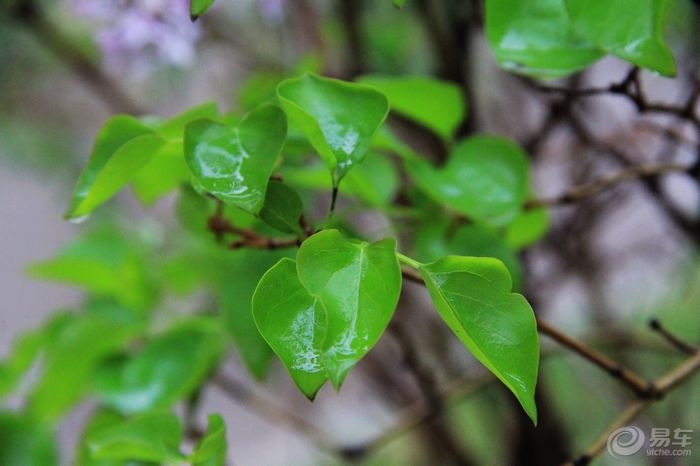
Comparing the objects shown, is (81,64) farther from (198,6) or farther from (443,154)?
(198,6)

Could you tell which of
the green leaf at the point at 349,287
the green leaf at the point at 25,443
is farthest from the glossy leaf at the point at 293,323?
the green leaf at the point at 25,443

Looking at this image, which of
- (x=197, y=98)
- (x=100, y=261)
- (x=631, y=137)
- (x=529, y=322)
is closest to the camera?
(x=529, y=322)

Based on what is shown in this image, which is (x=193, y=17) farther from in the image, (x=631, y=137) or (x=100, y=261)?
(x=631, y=137)

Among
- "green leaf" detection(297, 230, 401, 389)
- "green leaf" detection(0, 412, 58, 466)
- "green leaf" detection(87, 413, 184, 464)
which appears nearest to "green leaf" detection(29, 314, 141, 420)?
"green leaf" detection(0, 412, 58, 466)

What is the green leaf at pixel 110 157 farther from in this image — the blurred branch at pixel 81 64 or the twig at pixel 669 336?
the blurred branch at pixel 81 64

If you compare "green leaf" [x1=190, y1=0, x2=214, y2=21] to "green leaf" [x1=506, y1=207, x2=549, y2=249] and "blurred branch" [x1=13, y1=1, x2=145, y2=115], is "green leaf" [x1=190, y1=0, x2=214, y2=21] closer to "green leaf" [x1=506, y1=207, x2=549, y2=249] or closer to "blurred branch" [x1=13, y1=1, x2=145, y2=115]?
"green leaf" [x1=506, y1=207, x2=549, y2=249]

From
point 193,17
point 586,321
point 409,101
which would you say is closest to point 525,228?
point 409,101
